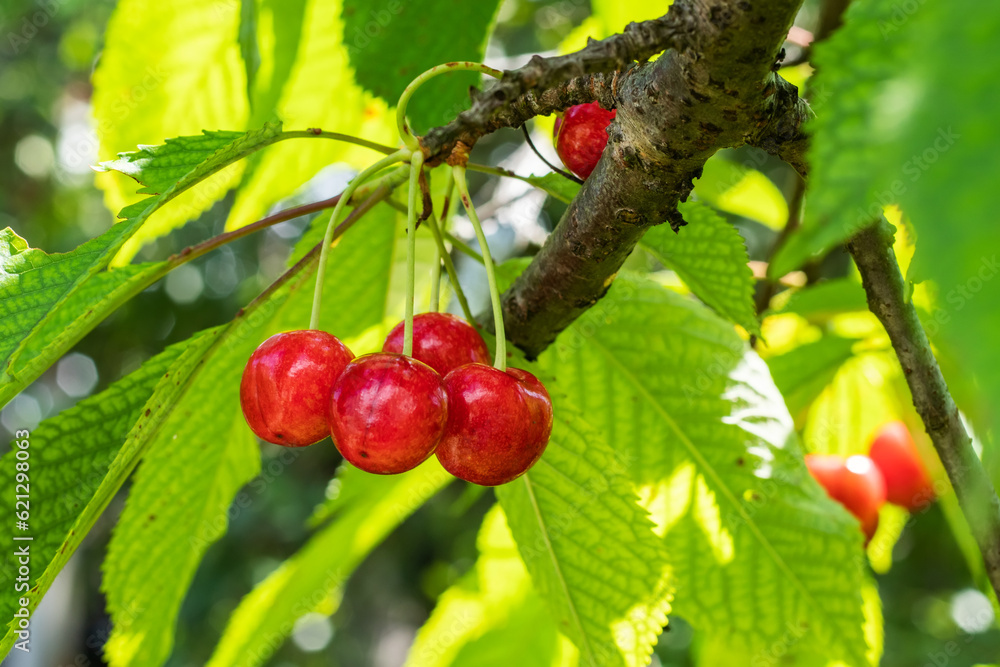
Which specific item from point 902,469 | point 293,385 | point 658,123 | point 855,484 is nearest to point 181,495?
point 293,385

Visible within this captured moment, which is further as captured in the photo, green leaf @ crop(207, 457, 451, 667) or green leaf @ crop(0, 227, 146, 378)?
green leaf @ crop(207, 457, 451, 667)

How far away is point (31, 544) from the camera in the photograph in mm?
784

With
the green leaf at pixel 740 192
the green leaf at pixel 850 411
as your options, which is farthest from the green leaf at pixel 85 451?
the green leaf at pixel 850 411

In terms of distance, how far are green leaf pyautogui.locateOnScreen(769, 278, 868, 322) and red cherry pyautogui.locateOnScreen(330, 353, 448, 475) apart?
35.2 inches

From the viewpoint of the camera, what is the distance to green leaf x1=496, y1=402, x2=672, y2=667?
0.91 metres

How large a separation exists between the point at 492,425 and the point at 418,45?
0.57m

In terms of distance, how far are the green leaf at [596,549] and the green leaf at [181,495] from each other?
0.40 meters

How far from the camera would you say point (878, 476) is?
162cm

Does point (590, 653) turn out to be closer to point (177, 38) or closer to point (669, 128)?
point (669, 128)

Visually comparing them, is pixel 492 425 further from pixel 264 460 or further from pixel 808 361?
pixel 264 460

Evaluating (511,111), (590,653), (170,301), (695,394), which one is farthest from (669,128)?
(170,301)

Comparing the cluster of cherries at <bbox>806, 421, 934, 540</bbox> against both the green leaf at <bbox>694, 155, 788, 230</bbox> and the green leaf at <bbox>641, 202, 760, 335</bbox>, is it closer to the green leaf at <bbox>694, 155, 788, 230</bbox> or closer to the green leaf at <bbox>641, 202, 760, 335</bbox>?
the green leaf at <bbox>694, 155, 788, 230</bbox>

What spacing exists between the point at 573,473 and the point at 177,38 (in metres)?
1.01

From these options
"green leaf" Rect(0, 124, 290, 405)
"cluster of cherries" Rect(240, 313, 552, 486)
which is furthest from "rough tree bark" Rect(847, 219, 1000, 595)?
"green leaf" Rect(0, 124, 290, 405)
